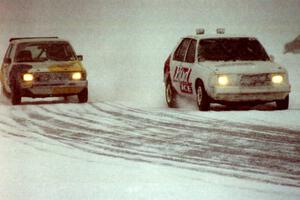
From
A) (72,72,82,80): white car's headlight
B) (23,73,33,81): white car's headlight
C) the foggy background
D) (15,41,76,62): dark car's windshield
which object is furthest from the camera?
the foggy background

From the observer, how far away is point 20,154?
29.4 ft

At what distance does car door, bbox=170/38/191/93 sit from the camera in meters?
13.7

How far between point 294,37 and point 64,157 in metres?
20.0

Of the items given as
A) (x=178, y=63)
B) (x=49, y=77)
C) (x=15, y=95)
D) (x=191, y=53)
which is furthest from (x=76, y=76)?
(x=191, y=53)

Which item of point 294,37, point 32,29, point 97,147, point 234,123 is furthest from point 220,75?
point 32,29

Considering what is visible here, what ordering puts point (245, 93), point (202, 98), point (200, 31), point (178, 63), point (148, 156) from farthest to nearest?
1. point (178, 63)
2. point (200, 31)
3. point (202, 98)
4. point (245, 93)
5. point (148, 156)

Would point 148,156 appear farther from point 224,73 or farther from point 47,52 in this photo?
point 47,52

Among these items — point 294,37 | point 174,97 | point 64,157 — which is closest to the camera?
point 64,157

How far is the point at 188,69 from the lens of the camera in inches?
520

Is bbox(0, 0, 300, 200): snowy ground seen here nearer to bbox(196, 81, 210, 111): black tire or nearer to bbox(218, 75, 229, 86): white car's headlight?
bbox(196, 81, 210, 111): black tire

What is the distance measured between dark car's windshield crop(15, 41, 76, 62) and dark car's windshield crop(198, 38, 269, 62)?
3605 millimetres

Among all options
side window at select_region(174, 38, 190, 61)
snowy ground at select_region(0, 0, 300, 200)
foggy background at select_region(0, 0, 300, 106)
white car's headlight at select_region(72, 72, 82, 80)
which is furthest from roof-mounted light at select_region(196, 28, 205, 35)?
foggy background at select_region(0, 0, 300, 106)

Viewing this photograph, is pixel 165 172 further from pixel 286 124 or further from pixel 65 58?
pixel 65 58

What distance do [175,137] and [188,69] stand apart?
10.8ft
